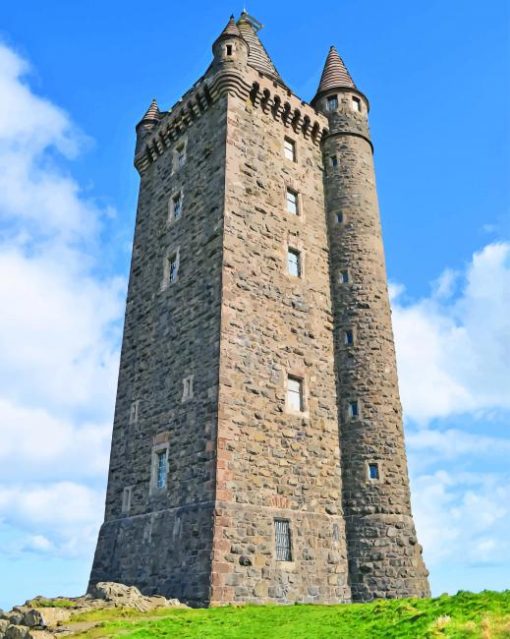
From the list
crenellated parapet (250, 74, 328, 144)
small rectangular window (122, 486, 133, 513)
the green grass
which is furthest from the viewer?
crenellated parapet (250, 74, 328, 144)

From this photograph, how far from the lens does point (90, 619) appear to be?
13156mm

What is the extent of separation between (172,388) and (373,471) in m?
7.24

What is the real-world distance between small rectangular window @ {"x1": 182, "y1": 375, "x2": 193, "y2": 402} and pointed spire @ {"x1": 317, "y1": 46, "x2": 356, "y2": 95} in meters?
16.1

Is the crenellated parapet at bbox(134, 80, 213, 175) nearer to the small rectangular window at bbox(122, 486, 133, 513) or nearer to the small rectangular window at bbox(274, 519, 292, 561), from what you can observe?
the small rectangular window at bbox(122, 486, 133, 513)

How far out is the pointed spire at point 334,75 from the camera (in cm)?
2712

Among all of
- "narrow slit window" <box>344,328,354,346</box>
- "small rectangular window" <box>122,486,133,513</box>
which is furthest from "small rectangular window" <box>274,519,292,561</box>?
"narrow slit window" <box>344,328,354,346</box>

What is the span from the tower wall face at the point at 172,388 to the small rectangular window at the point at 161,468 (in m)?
0.12

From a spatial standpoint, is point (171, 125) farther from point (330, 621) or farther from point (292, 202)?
point (330, 621)

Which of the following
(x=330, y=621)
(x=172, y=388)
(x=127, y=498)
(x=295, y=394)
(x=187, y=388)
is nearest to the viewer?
(x=330, y=621)

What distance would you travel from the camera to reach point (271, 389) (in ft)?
60.5

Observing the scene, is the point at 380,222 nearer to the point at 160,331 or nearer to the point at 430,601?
the point at 160,331

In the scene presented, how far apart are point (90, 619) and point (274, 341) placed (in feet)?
31.9

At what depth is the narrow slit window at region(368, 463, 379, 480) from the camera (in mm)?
Answer: 19109

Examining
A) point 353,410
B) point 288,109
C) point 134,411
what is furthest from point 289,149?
point 134,411
